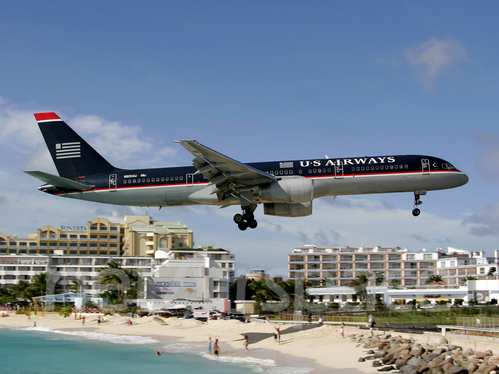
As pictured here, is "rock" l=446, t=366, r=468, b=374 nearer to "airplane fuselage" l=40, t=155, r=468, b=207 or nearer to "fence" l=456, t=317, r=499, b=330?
"fence" l=456, t=317, r=499, b=330

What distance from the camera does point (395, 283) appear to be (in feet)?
421

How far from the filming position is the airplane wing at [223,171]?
1315 inches

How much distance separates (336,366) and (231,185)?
69.9ft

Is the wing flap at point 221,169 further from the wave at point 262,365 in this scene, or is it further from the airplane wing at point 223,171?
the wave at point 262,365

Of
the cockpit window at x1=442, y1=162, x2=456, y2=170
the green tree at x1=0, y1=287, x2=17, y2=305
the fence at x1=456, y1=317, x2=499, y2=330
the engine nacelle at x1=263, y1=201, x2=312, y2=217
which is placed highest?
the cockpit window at x1=442, y1=162, x2=456, y2=170

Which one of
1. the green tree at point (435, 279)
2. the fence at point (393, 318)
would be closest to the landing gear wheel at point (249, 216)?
the fence at point (393, 318)

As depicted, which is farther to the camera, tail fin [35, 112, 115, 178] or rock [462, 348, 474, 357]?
rock [462, 348, 474, 357]

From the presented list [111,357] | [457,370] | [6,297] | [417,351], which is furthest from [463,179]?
[6,297]

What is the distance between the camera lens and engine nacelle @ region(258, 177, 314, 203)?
35500mm

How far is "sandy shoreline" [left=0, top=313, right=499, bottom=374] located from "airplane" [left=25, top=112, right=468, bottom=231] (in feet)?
55.3

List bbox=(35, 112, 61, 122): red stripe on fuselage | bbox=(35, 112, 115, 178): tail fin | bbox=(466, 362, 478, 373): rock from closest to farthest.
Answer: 1. bbox=(466, 362, 478, 373): rock
2. bbox=(35, 112, 115, 178): tail fin
3. bbox=(35, 112, 61, 122): red stripe on fuselage

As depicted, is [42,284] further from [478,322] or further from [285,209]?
[478,322]

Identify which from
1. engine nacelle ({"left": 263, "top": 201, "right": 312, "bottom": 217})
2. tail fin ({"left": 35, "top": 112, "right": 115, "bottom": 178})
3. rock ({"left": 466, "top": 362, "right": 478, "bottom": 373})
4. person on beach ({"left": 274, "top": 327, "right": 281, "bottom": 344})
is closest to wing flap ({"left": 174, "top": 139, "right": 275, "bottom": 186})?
engine nacelle ({"left": 263, "top": 201, "right": 312, "bottom": 217})

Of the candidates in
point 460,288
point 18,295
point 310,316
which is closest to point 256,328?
point 310,316
